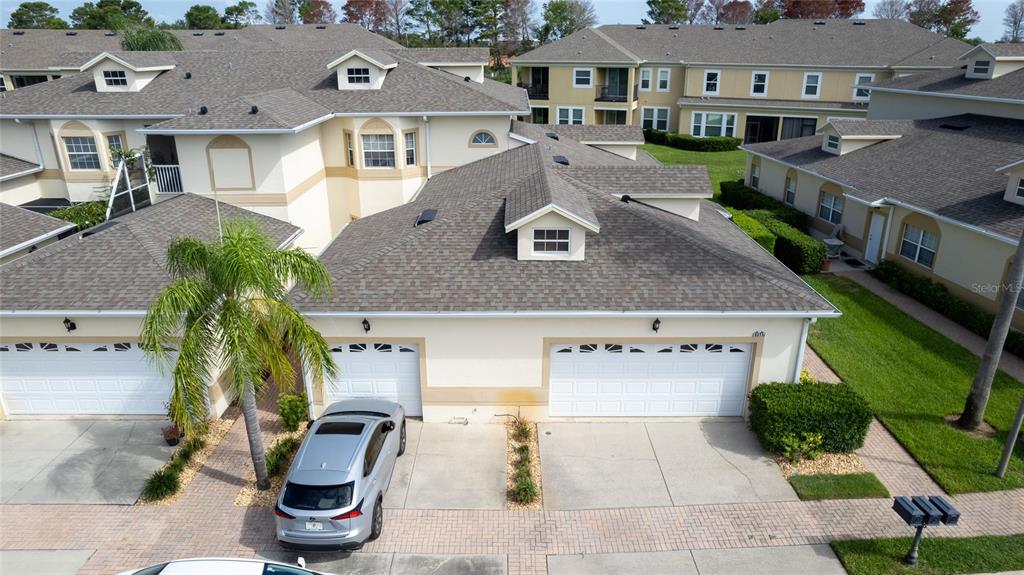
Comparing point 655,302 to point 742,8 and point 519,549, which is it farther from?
point 742,8

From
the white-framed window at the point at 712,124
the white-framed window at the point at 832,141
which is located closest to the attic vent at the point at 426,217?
the white-framed window at the point at 832,141

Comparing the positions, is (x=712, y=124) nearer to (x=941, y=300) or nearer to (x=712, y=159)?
(x=712, y=159)

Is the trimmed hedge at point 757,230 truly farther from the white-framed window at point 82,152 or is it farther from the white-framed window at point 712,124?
the white-framed window at point 82,152

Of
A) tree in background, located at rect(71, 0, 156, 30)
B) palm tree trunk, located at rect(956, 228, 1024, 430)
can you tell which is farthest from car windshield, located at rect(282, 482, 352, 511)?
tree in background, located at rect(71, 0, 156, 30)

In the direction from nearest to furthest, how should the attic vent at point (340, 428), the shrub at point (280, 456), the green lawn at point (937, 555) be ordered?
the green lawn at point (937, 555), the attic vent at point (340, 428), the shrub at point (280, 456)

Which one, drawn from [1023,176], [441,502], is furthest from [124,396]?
[1023,176]

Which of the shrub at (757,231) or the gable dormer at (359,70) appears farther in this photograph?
the gable dormer at (359,70)
